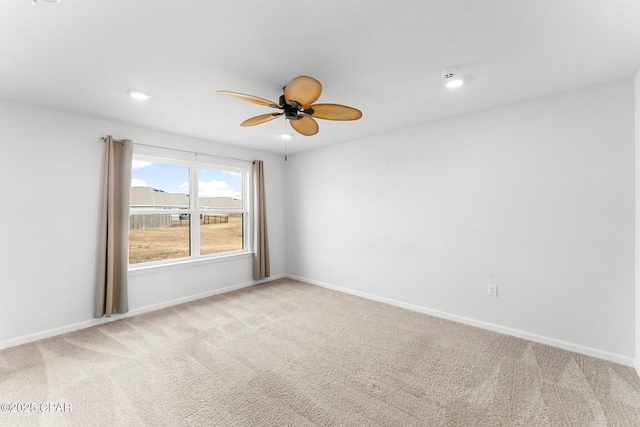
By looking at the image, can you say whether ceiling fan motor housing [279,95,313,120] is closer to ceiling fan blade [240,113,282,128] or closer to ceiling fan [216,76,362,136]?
ceiling fan [216,76,362,136]

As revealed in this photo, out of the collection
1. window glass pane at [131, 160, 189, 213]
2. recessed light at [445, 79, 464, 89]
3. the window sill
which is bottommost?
the window sill

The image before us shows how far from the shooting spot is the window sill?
347 cm

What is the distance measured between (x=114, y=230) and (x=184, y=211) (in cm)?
94

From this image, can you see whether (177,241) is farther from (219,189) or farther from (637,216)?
(637,216)

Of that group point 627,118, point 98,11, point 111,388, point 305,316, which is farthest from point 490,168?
point 111,388

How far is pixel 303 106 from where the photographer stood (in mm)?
2033

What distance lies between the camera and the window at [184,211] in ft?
11.8

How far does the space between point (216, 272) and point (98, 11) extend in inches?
138

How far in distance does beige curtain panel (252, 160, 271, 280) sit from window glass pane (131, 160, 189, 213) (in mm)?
1108

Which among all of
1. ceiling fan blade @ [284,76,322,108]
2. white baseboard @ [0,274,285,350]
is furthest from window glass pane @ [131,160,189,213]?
ceiling fan blade @ [284,76,322,108]

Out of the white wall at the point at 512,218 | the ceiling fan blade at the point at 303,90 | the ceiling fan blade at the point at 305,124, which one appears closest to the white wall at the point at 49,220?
the ceiling fan blade at the point at 305,124

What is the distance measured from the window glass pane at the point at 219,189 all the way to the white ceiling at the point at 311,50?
1.55 m

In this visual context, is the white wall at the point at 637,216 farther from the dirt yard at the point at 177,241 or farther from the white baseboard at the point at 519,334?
the dirt yard at the point at 177,241

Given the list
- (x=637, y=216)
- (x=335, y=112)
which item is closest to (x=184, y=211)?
(x=335, y=112)
